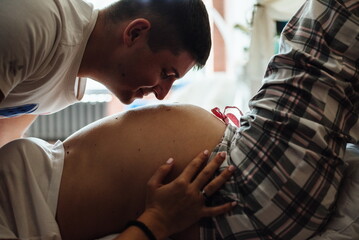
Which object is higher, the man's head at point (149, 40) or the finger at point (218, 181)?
the man's head at point (149, 40)

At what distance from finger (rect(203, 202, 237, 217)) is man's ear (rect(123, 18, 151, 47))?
50 centimetres

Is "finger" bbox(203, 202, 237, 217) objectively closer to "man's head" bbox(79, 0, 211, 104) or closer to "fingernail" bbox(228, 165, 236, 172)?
"fingernail" bbox(228, 165, 236, 172)

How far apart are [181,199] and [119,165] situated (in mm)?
170

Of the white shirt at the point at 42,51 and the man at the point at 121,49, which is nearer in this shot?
the white shirt at the point at 42,51

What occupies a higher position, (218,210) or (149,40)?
(149,40)

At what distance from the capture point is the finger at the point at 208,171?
0.88m

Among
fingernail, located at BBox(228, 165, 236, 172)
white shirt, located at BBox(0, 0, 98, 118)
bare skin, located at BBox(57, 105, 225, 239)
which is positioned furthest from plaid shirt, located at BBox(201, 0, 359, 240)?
white shirt, located at BBox(0, 0, 98, 118)

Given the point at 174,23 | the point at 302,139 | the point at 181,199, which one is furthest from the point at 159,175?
the point at 174,23

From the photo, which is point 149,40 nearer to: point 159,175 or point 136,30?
point 136,30

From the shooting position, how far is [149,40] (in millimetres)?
1072

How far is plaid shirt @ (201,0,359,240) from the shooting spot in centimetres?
83

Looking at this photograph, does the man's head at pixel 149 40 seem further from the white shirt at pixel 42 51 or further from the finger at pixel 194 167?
the finger at pixel 194 167

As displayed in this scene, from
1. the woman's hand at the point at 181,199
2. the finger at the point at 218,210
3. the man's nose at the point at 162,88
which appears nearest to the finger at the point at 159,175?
the woman's hand at the point at 181,199

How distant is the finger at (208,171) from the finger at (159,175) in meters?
0.07
